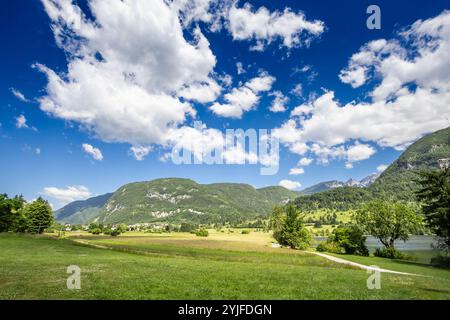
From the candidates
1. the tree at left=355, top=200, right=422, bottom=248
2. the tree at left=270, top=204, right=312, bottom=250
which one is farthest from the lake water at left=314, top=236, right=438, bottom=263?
the tree at left=270, top=204, right=312, bottom=250

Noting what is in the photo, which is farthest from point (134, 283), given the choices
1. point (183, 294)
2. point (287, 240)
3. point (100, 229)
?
point (100, 229)

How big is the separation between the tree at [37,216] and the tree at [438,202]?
131 metres

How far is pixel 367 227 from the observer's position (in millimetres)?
85500

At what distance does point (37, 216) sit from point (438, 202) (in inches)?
5256

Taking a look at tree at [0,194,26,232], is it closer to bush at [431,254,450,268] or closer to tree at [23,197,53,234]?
tree at [23,197,53,234]

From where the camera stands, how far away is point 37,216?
115m

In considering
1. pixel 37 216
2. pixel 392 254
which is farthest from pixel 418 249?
pixel 37 216

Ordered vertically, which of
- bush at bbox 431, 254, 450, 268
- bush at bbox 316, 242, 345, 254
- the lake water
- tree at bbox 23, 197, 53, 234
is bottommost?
the lake water

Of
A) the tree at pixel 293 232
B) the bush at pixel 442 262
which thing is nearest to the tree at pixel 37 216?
the tree at pixel 293 232

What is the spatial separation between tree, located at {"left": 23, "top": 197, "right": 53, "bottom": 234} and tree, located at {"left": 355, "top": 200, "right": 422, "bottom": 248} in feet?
400

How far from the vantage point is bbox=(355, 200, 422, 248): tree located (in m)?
77.9

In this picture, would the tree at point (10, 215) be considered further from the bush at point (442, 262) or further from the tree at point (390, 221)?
the bush at point (442, 262)
